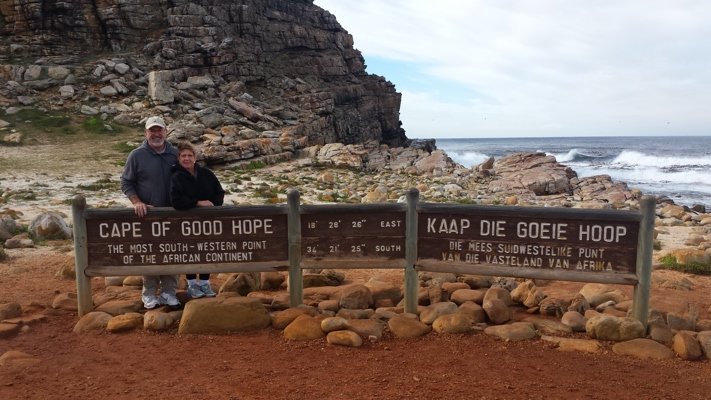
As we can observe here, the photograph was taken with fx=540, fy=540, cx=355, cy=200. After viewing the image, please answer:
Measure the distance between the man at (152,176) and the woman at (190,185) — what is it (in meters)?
0.35

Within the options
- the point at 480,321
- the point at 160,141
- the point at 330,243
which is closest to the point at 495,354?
the point at 480,321

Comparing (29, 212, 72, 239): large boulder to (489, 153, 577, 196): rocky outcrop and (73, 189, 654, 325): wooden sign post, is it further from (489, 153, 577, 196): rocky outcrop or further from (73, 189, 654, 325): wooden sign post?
(489, 153, 577, 196): rocky outcrop

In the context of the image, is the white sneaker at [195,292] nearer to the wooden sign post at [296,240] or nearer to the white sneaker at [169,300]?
the white sneaker at [169,300]

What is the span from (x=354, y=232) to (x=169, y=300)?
231cm

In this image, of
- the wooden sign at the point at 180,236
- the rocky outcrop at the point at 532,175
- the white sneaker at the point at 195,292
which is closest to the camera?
the wooden sign at the point at 180,236

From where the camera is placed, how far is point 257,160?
26.7 m

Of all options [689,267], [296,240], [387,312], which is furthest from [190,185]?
[689,267]

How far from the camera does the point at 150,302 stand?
625cm

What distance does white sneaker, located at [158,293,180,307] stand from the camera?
245 inches

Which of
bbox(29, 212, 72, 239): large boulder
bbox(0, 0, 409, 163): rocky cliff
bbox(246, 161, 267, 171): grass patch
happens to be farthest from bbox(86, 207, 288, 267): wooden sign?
bbox(0, 0, 409, 163): rocky cliff

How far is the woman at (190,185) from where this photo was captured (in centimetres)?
583

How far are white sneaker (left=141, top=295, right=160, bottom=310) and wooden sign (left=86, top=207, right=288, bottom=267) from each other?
1.76 feet

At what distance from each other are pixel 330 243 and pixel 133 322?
89.5 inches

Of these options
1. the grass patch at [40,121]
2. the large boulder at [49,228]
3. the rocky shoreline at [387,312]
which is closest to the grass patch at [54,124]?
the grass patch at [40,121]
